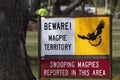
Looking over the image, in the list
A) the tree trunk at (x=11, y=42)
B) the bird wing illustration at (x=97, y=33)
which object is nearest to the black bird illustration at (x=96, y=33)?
the bird wing illustration at (x=97, y=33)

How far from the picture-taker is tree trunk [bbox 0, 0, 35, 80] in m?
9.98

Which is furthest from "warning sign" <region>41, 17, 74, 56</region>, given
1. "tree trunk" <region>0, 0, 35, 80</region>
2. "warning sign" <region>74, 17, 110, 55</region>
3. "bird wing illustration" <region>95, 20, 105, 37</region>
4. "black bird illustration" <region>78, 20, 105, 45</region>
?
"tree trunk" <region>0, 0, 35, 80</region>

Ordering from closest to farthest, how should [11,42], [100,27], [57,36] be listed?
[11,42] < [100,27] < [57,36]

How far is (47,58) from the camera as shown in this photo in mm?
10906

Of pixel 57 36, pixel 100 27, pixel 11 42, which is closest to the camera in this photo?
pixel 11 42

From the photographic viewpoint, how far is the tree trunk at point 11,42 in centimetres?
998

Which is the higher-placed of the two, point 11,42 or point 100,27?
point 100,27

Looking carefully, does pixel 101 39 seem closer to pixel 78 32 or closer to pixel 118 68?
pixel 78 32

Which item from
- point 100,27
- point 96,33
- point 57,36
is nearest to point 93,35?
point 96,33

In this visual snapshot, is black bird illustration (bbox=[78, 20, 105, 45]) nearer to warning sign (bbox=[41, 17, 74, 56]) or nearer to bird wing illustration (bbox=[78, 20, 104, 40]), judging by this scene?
bird wing illustration (bbox=[78, 20, 104, 40])

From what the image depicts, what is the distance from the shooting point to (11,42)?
10062 millimetres

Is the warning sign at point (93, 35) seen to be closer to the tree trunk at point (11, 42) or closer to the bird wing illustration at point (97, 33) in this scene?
the bird wing illustration at point (97, 33)

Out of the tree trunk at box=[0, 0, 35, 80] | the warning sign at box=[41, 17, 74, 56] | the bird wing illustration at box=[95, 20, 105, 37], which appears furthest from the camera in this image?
the warning sign at box=[41, 17, 74, 56]

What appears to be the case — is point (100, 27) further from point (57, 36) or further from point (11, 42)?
point (11, 42)
